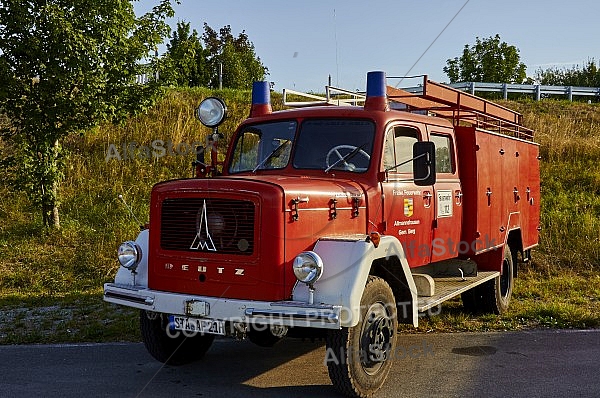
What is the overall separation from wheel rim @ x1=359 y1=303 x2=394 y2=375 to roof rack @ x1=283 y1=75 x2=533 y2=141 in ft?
7.94

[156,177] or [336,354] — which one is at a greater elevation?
[156,177]

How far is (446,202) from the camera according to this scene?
7.03m

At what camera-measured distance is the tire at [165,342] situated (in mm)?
5793

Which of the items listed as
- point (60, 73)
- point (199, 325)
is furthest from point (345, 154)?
point (60, 73)

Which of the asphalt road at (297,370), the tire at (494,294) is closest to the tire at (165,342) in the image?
the asphalt road at (297,370)

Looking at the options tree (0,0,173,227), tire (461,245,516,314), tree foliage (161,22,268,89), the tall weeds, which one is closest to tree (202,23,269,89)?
tree foliage (161,22,268,89)

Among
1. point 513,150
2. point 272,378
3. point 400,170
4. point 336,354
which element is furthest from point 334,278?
point 513,150

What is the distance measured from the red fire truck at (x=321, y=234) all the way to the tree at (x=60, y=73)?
468 cm

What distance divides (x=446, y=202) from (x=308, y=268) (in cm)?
285

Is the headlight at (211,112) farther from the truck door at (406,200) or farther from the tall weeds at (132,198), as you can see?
the tall weeds at (132,198)

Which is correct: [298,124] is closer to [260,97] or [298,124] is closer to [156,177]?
[260,97]

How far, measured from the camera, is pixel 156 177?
50.6 ft

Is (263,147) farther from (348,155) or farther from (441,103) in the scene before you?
(441,103)

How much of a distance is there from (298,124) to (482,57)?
23.0m
